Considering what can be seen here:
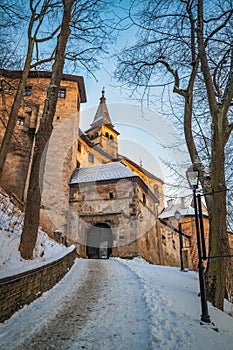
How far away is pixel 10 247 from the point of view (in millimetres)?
5125

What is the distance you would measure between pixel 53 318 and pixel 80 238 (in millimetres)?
12761

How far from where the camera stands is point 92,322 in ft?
11.0

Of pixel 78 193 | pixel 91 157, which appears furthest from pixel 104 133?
pixel 78 193

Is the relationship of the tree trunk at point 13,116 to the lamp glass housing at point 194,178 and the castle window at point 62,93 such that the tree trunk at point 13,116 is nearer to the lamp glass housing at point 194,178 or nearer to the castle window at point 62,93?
the lamp glass housing at point 194,178

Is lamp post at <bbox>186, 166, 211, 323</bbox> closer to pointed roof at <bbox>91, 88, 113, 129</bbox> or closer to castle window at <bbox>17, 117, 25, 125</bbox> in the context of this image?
castle window at <bbox>17, 117, 25, 125</bbox>

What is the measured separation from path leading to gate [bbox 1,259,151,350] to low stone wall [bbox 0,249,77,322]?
1.04 ft

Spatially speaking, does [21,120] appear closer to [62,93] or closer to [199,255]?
[62,93]

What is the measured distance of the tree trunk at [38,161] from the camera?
5.23 meters

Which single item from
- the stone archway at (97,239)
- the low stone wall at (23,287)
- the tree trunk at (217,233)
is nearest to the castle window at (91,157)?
the stone archway at (97,239)

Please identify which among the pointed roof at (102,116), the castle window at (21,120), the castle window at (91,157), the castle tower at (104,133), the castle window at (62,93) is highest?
the pointed roof at (102,116)

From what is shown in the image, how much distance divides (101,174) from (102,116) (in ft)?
83.3

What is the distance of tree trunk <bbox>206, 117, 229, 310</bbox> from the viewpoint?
4315 mm

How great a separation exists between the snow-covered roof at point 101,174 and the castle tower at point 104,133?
1687cm

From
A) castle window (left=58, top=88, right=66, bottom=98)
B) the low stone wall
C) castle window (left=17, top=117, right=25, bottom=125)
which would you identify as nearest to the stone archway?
castle window (left=17, top=117, right=25, bottom=125)
